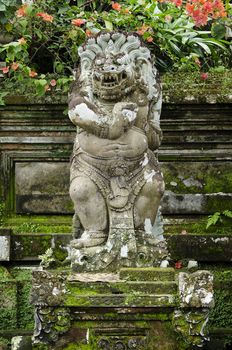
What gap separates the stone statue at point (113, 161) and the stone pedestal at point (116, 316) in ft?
1.79

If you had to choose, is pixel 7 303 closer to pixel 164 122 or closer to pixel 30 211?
pixel 30 211

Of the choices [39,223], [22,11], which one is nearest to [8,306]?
[39,223]

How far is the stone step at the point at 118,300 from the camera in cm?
702

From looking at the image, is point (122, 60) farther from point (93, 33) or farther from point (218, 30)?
point (218, 30)

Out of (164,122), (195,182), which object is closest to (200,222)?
(195,182)

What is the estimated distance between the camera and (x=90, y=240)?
774 cm

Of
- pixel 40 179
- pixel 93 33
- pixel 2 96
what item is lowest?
pixel 40 179

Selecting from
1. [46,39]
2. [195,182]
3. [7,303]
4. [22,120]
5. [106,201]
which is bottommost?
[7,303]

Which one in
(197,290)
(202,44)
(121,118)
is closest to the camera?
(197,290)

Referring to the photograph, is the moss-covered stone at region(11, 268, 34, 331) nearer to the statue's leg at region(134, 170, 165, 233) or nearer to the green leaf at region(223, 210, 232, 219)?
the statue's leg at region(134, 170, 165, 233)

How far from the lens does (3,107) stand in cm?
975

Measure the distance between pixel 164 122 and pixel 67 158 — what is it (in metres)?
1.00

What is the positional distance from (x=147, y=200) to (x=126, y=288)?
2.98 feet

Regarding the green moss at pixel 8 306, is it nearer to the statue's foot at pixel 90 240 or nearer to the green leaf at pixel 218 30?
the statue's foot at pixel 90 240
